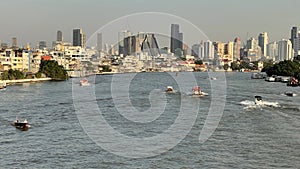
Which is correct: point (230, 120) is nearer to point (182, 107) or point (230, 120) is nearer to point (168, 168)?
point (182, 107)

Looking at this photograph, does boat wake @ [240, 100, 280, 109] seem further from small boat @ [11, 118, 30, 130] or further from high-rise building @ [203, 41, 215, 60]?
high-rise building @ [203, 41, 215, 60]

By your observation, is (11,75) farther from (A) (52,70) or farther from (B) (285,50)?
(B) (285,50)

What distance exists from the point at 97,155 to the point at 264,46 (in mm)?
88829

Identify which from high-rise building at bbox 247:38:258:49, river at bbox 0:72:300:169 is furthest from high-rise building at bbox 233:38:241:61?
river at bbox 0:72:300:169

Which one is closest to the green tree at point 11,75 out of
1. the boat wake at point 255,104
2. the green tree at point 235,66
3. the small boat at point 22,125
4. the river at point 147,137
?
the river at point 147,137

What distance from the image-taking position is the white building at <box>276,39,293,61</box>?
8194cm

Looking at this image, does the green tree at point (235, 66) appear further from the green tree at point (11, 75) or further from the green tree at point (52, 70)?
the green tree at point (11, 75)

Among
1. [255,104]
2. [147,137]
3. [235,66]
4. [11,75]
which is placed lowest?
[147,137]

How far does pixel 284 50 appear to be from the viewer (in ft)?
276

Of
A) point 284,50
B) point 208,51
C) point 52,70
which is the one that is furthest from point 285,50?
point 52,70

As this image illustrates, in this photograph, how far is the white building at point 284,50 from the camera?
8194 centimetres

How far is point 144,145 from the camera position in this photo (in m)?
6.69

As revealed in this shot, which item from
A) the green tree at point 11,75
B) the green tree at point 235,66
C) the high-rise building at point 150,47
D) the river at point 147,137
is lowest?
the river at point 147,137

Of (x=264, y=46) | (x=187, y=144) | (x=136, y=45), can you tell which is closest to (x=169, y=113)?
(x=187, y=144)
